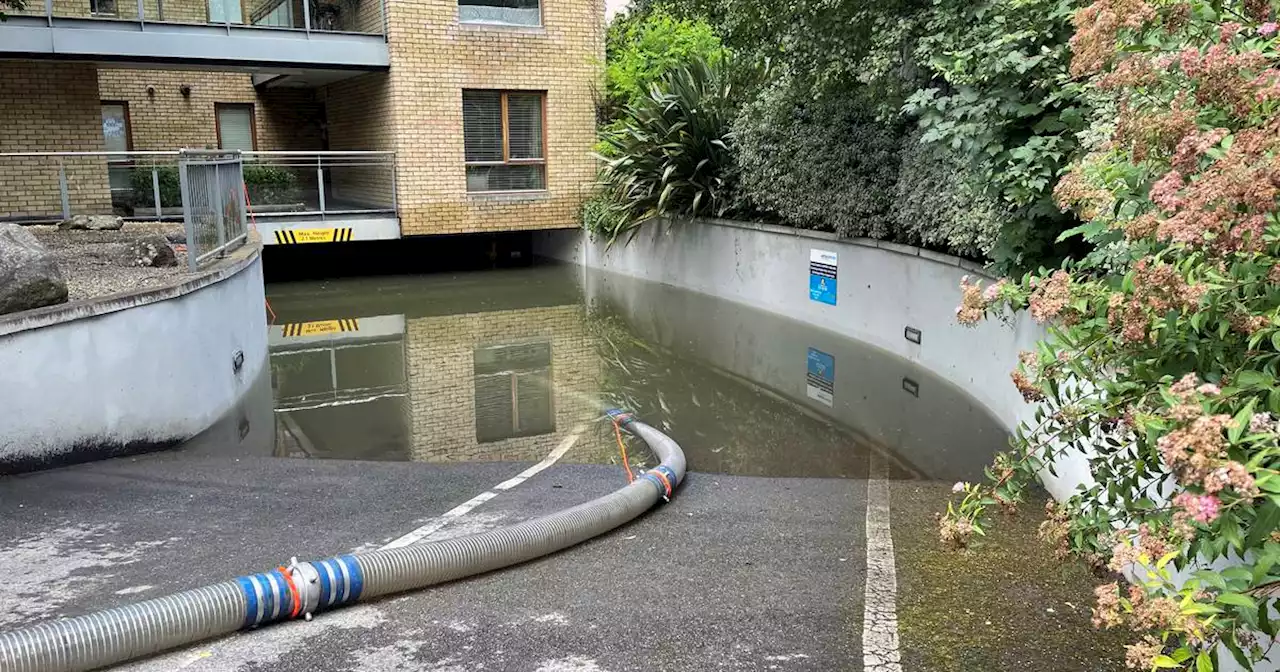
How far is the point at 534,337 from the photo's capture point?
468 inches

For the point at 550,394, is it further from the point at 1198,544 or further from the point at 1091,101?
the point at 1198,544

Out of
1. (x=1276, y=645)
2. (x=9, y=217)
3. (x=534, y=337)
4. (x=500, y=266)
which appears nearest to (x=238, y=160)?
(x=534, y=337)

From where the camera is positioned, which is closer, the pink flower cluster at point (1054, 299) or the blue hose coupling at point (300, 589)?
the pink flower cluster at point (1054, 299)

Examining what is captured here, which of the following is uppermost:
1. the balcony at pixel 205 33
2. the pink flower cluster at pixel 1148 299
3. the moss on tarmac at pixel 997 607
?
the balcony at pixel 205 33

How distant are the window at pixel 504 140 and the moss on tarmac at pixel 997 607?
13555 mm

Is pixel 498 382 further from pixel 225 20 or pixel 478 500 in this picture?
pixel 225 20

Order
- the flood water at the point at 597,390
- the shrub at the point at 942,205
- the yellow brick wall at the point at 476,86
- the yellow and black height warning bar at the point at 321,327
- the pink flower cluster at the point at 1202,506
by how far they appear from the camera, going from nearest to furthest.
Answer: the pink flower cluster at the point at 1202,506 < the flood water at the point at 597,390 < the shrub at the point at 942,205 < the yellow and black height warning bar at the point at 321,327 < the yellow brick wall at the point at 476,86

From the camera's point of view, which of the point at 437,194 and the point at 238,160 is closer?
the point at 238,160

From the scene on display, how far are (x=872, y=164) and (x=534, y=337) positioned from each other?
449 cm

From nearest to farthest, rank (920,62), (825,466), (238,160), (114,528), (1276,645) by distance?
1. (1276,645)
2. (114,528)
3. (825,466)
4. (920,62)
5. (238,160)

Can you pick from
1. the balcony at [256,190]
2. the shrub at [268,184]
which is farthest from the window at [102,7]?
the shrub at [268,184]

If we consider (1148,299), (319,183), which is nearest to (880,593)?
(1148,299)

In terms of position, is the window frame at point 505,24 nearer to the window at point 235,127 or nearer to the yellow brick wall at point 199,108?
the yellow brick wall at point 199,108

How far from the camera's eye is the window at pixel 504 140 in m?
17.6
